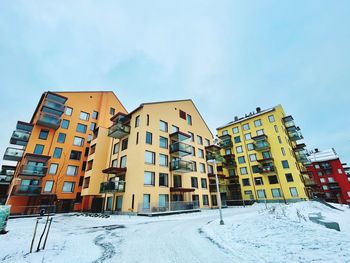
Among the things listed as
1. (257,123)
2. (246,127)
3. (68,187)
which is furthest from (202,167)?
(68,187)

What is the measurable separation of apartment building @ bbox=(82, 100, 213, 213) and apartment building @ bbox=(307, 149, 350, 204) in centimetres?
4221

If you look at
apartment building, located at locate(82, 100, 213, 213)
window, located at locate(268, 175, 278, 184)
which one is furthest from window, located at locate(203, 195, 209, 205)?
window, located at locate(268, 175, 278, 184)

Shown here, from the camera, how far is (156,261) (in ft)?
16.1

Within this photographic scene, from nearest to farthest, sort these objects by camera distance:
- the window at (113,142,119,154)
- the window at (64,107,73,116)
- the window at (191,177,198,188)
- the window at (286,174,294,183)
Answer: the window at (113,142,119,154) < the window at (191,177,198,188) < the window at (64,107,73,116) < the window at (286,174,294,183)

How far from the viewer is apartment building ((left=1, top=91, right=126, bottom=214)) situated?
24688 mm

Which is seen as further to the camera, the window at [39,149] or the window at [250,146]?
the window at [250,146]

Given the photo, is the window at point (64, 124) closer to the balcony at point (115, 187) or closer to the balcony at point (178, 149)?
the balcony at point (115, 187)

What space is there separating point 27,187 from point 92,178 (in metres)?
8.78

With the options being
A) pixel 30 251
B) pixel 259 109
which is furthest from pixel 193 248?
pixel 259 109

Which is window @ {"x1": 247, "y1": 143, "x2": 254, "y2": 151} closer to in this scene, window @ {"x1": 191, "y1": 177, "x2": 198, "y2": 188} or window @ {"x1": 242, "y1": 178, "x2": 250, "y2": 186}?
window @ {"x1": 242, "y1": 178, "x2": 250, "y2": 186}

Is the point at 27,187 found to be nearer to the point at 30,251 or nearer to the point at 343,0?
the point at 30,251

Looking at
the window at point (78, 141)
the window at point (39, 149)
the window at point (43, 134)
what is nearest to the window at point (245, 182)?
the window at point (78, 141)

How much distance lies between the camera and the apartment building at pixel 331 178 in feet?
155

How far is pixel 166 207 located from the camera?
67.3 feet
